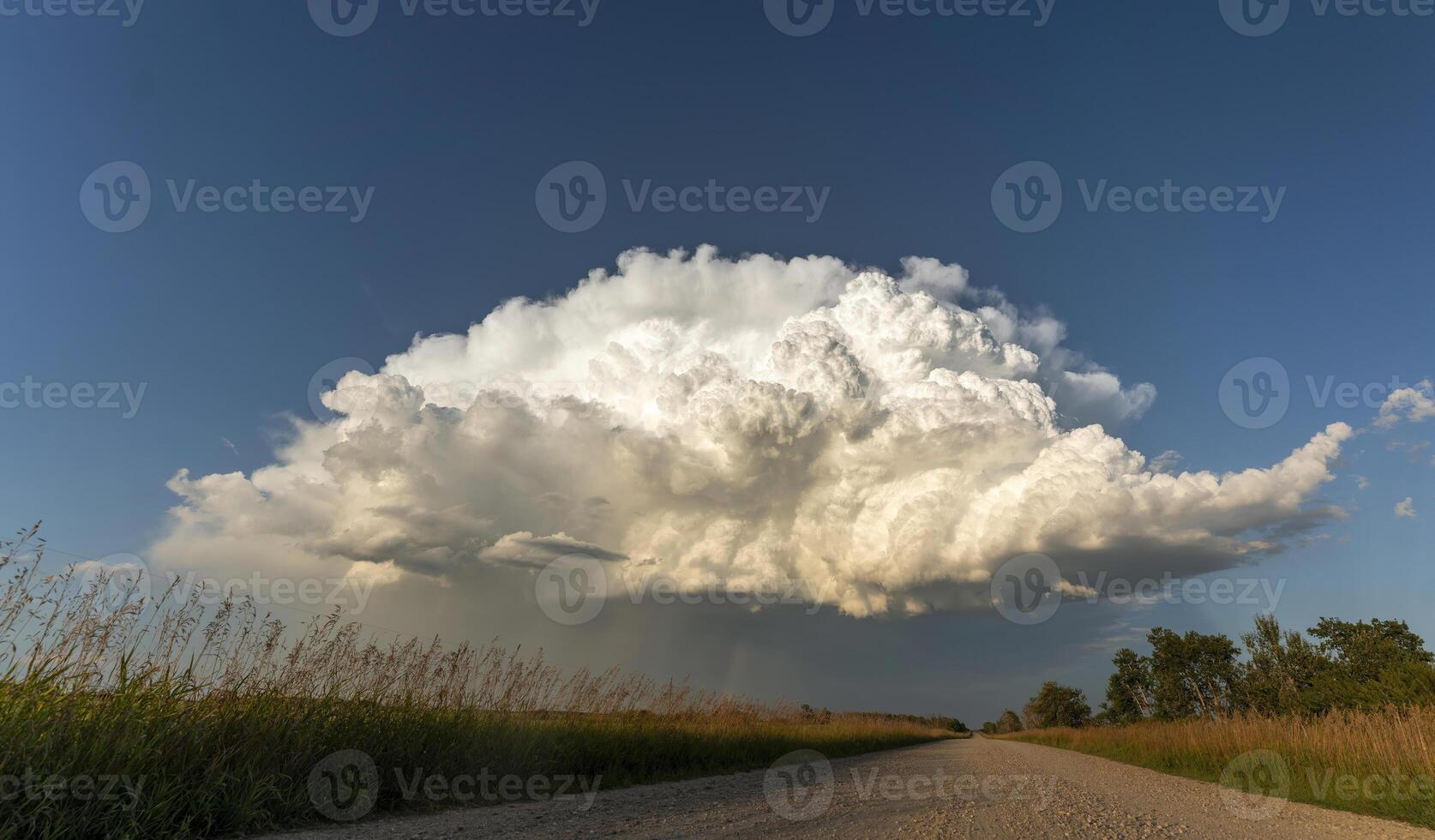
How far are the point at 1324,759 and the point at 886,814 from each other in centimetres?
1177

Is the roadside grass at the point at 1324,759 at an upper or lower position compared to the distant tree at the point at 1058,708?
upper

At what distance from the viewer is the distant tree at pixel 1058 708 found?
92125 millimetres

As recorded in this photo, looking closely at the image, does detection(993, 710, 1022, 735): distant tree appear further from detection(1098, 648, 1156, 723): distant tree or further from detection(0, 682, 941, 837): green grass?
detection(0, 682, 941, 837): green grass

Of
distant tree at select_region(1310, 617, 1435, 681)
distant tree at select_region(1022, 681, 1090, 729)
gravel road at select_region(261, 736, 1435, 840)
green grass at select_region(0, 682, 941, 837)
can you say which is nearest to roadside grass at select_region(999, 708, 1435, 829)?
gravel road at select_region(261, 736, 1435, 840)

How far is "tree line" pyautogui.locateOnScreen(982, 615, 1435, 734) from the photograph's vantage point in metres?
23.3

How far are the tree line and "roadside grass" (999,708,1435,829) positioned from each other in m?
3.28

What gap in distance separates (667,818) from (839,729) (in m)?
25.2

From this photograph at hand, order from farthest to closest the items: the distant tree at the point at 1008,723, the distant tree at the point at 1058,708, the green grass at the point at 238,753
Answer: the distant tree at the point at 1008,723 < the distant tree at the point at 1058,708 < the green grass at the point at 238,753

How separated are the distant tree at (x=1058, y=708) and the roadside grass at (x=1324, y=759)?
84.6 meters

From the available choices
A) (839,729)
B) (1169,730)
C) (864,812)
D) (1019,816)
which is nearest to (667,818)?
(864,812)

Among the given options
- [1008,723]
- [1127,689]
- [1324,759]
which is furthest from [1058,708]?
[1324,759]

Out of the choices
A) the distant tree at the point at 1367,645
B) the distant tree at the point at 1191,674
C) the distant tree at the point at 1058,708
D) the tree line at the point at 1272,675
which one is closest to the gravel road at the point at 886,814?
the tree line at the point at 1272,675

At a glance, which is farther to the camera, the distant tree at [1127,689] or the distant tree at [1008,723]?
the distant tree at [1008,723]

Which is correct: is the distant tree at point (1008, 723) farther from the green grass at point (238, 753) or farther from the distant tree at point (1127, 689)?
the green grass at point (238, 753)
